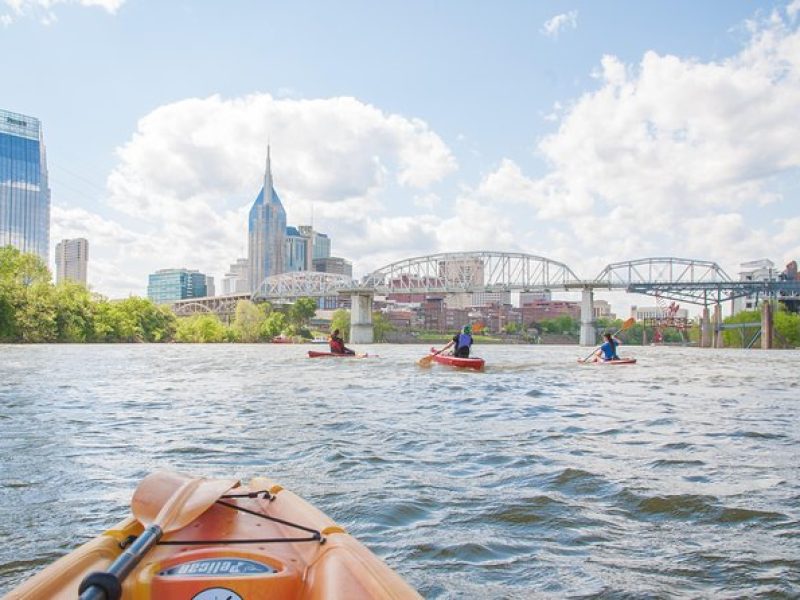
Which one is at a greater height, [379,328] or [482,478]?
[379,328]

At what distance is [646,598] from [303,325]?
449 ft

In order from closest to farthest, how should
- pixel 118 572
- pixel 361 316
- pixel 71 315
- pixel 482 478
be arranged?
pixel 118 572
pixel 482 478
pixel 71 315
pixel 361 316

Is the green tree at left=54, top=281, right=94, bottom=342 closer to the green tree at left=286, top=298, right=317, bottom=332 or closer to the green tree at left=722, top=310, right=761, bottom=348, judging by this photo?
the green tree at left=286, top=298, right=317, bottom=332

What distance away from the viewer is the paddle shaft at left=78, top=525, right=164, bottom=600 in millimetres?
2654

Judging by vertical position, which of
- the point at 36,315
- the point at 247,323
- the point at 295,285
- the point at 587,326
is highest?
the point at 295,285

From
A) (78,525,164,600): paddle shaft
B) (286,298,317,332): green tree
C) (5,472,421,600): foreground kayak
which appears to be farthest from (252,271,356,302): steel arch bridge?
(78,525,164,600): paddle shaft

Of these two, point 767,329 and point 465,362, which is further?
point 767,329

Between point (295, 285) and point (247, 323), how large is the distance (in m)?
62.2

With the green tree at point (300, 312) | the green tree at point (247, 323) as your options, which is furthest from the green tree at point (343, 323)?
the green tree at point (247, 323)

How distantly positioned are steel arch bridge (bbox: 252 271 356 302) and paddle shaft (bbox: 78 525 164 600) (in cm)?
15071

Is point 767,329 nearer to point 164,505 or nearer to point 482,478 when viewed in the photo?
point 482,478

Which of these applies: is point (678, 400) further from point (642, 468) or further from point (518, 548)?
point (518, 548)

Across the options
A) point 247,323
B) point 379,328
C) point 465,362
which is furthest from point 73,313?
point 379,328

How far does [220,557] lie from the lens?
3111 millimetres
